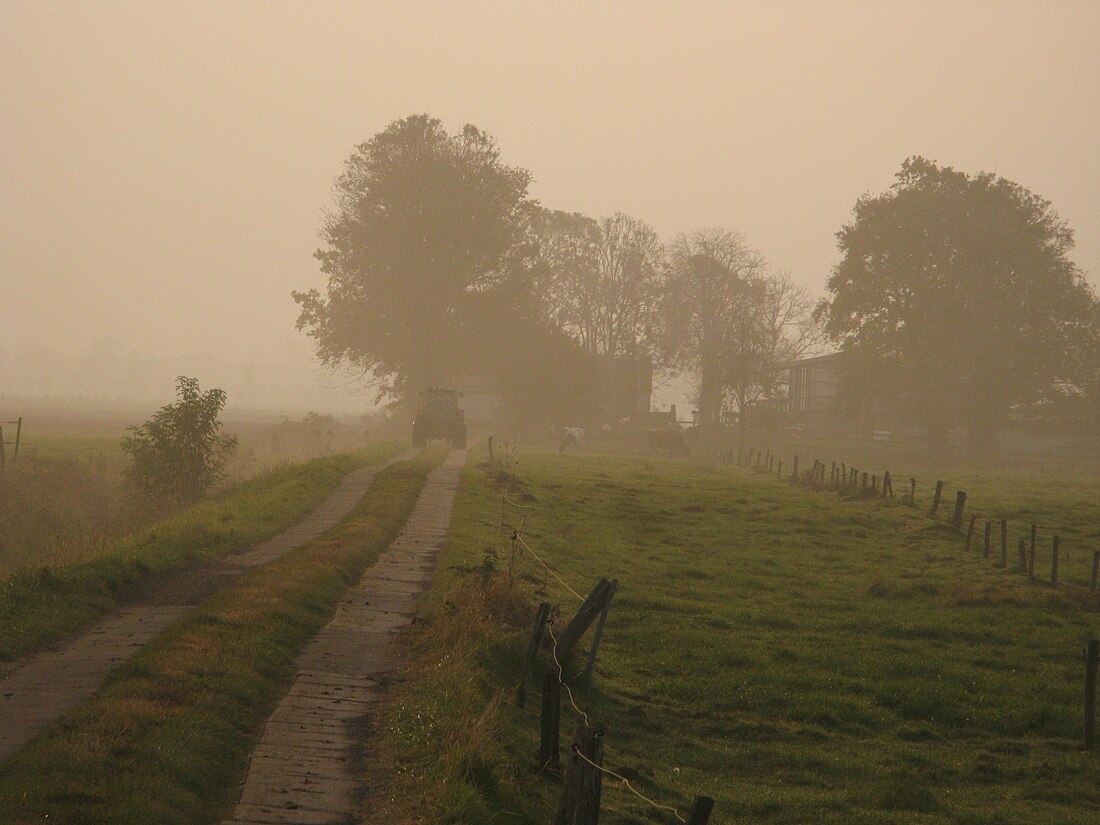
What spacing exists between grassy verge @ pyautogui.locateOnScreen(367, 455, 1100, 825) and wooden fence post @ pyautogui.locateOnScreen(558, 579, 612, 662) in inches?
37.8

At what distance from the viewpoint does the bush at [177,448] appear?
32594mm

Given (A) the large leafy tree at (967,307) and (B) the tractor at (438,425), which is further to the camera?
(A) the large leafy tree at (967,307)

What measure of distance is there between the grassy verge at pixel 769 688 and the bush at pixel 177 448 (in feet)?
32.0

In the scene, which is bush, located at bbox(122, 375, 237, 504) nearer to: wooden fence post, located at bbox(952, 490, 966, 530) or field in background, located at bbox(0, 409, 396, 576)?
field in background, located at bbox(0, 409, 396, 576)

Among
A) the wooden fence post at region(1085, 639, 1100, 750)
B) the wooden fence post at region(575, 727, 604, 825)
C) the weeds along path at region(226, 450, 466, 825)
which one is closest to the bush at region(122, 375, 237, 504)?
the weeds along path at region(226, 450, 466, 825)

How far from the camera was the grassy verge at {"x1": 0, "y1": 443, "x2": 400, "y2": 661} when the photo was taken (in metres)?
14.5

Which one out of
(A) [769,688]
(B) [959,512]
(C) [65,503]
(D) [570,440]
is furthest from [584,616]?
(D) [570,440]

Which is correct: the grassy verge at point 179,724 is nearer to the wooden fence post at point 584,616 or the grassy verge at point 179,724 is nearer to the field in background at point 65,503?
the wooden fence post at point 584,616

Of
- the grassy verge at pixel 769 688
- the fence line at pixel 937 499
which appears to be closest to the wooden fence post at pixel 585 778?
the grassy verge at pixel 769 688

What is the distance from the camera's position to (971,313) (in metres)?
68.2

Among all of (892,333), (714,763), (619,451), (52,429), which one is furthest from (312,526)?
(52,429)

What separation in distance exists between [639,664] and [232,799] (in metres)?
8.75

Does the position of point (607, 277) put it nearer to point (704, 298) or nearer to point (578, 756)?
point (704, 298)

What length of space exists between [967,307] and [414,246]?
35348mm
